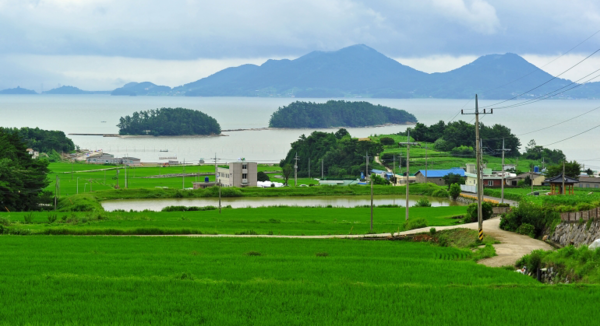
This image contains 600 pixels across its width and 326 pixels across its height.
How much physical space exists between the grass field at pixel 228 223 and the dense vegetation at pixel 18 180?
791cm

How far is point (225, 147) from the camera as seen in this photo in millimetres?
143125

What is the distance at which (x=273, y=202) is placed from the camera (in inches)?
2157

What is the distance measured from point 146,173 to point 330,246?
222ft

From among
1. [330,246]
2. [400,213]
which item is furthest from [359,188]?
[330,246]

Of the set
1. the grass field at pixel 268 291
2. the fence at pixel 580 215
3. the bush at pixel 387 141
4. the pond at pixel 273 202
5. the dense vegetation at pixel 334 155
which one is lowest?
the pond at pixel 273 202

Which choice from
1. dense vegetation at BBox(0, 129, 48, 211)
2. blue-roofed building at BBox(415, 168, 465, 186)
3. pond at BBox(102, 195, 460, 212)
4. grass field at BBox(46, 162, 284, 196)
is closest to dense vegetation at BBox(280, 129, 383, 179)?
grass field at BBox(46, 162, 284, 196)

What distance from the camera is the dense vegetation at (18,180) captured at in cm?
4341

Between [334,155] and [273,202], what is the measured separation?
3891 centimetres

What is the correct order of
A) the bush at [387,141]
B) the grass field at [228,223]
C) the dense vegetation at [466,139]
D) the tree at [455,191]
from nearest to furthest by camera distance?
1. the grass field at [228,223]
2. the tree at [455,191]
3. the dense vegetation at [466,139]
4. the bush at [387,141]

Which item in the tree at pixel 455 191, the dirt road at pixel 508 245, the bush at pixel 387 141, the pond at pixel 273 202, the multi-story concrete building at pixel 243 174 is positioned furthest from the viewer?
the bush at pixel 387 141

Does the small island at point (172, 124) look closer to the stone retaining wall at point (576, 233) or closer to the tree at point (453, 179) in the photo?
the tree at point (453, 179)

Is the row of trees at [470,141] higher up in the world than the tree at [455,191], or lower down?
higher up

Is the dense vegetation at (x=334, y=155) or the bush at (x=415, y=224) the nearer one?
the bush at (x=415, y=224)

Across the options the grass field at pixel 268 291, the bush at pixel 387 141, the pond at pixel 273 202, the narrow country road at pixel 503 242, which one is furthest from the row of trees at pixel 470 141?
the grass field at pixel 268 291
